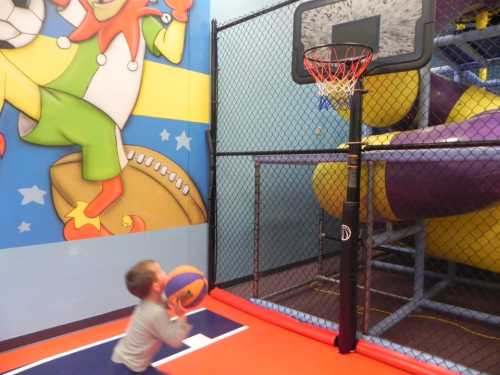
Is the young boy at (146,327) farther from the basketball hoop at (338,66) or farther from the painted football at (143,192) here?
the basketball hoop at (338,66)

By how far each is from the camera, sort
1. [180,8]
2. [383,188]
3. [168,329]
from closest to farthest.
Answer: [168,329], [383,188], [180,8]

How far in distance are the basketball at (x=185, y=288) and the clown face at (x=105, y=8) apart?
212cm

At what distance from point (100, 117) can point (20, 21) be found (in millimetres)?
771

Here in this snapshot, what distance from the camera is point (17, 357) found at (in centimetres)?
260

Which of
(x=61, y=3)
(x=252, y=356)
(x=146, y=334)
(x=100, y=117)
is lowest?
(x=252, y=356)

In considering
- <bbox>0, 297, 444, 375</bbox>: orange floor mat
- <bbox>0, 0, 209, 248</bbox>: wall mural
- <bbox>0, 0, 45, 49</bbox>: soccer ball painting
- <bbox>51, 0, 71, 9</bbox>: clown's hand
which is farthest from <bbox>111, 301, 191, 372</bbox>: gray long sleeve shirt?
<bbox>51, 0, 71, 9</bbox>: clown's hand

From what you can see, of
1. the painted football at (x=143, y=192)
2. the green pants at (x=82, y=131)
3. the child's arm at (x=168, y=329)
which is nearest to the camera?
the child's arm at (x=168, y=329)

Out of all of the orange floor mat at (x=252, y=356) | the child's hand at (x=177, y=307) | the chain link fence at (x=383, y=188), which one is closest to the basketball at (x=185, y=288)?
the child's hand at (x=177, y=307)

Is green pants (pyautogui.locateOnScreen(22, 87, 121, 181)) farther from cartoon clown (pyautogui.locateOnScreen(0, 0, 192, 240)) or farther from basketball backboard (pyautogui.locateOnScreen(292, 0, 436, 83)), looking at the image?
basketball backboard (pyautogui.locateOnScreen(292, 0, 436, 83))

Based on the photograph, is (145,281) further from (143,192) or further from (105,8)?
(105,8)

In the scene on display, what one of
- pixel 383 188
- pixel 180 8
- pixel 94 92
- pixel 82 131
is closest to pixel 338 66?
pixel 383 188

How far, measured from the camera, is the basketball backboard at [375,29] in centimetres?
232

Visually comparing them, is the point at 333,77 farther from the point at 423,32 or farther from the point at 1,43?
the point at 1,43

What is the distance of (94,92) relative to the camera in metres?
2.95
